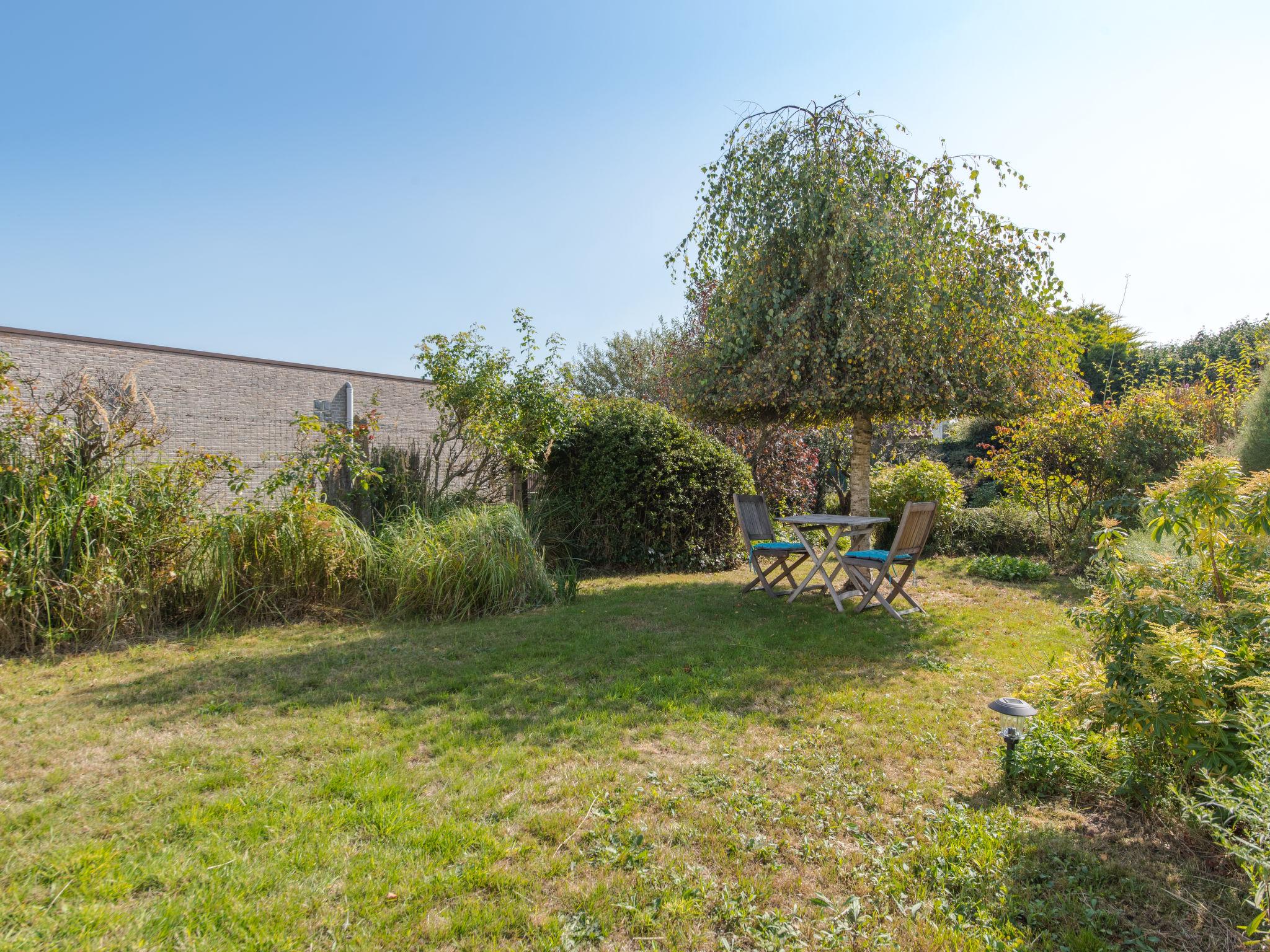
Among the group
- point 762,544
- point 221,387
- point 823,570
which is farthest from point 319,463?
point 823,570

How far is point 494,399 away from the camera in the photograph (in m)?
8.19

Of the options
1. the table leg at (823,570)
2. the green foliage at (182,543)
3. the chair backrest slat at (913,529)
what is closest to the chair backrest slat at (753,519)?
the table leg at (823,570)

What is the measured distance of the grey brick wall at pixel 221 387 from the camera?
7475 mm

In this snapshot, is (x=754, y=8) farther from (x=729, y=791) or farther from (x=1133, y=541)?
(x=729, y=791)

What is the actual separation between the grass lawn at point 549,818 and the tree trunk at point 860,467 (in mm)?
3236

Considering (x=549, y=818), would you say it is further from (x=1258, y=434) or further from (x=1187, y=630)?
(x=1258, y=434)

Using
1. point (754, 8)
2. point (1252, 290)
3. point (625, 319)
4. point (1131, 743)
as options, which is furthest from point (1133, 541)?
point (625, 319)

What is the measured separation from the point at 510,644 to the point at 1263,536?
4.25 meters

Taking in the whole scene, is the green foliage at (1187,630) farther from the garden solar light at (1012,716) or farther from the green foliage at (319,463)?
the green foliage at (319,463)

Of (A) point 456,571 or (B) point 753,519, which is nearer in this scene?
(A) point 456,571

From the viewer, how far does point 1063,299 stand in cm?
685

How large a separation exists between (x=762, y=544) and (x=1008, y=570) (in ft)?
12.2

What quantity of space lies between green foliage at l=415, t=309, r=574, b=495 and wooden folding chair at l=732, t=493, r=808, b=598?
2651 millimetres

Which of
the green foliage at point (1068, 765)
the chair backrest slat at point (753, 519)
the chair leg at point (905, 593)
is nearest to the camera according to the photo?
the green foliage at point (1068, 765)
